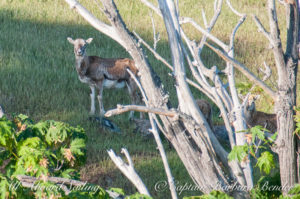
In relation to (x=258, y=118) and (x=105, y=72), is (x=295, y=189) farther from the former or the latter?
(x=105, y=72)

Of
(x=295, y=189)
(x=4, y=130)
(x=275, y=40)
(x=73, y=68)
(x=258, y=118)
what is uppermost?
(x=275, y=40)

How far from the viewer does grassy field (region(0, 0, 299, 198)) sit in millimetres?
9859

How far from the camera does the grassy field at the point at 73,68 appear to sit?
9859 millimetres

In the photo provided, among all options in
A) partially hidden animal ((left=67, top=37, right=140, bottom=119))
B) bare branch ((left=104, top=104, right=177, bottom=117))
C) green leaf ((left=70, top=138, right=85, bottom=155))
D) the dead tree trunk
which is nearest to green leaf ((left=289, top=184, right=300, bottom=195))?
the dead tree trunk

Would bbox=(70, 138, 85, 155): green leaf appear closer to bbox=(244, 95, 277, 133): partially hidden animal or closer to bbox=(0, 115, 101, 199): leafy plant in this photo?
bbox=(0, 115, 101, 199): leafy plant

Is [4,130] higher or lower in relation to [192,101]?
lower

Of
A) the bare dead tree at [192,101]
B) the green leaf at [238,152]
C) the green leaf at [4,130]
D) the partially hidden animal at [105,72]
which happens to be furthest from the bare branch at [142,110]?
the partially hidden animal at [105,72]

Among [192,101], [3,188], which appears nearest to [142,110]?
[192,101]

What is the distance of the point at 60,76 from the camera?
13.9 m

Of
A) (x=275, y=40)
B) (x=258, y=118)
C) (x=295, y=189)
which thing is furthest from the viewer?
(x=258, y=118)

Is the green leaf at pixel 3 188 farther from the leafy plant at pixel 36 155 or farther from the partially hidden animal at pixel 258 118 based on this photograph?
the partially hidden animal at pixel 258 118

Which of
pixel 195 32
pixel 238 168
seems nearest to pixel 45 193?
pixel 238 168

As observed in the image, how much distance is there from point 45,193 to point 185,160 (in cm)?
130

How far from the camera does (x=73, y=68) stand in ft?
48.0
